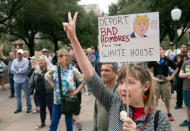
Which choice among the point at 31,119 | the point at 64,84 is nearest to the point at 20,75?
the point at 31,119

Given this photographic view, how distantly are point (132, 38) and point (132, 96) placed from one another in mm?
494

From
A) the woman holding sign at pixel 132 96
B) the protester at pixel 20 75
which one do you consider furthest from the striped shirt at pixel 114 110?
the protester at pixel 20 75

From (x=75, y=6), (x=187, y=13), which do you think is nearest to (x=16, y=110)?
(x=187, y=13)

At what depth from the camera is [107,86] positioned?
2779mm

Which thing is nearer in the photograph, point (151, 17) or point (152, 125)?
point (152, 125)

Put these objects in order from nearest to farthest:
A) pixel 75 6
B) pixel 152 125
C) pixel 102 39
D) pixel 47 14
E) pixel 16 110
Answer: pixel 152 125, pixel 102 39, pixel 16 110, pixel 47 14, pixel 75 6

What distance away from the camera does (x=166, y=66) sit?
208 inches

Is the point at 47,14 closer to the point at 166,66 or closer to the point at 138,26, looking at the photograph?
the point at 166,66

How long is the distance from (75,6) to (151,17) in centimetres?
2721

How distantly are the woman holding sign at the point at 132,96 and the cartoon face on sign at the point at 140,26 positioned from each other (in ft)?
0.90

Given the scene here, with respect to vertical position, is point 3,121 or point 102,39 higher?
point 102,39

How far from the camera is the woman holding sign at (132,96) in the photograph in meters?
1.64

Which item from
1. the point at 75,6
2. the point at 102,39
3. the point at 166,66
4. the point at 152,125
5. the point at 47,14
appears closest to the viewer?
the point at 152,125

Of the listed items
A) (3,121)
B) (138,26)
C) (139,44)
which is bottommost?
(3,121)
